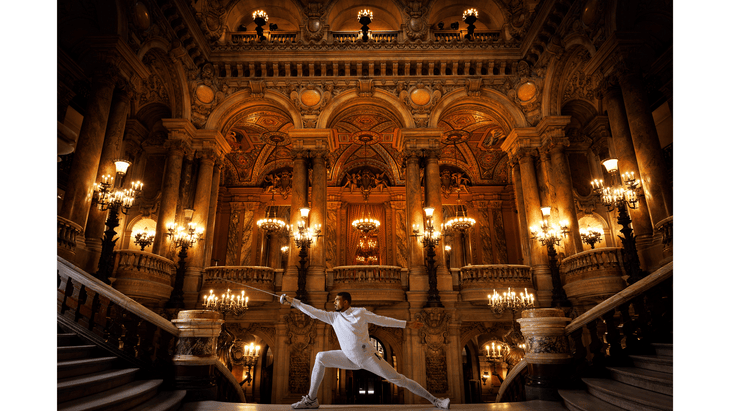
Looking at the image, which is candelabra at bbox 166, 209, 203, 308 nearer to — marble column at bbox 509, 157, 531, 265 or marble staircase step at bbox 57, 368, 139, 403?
marble staircase step at bbox 57, 368, 139, 403

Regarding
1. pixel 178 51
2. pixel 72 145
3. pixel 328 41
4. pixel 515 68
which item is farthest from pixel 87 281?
pixel 515 68

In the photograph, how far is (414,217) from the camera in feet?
43.9

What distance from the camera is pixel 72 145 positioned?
39.8 ft

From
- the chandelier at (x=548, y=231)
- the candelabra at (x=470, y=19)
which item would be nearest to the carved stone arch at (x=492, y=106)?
the candelabra at (x=470, y=19)

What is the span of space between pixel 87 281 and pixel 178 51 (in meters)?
9.80

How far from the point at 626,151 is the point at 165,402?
38.4ft

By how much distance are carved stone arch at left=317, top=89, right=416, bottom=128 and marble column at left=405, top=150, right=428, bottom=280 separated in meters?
1.43

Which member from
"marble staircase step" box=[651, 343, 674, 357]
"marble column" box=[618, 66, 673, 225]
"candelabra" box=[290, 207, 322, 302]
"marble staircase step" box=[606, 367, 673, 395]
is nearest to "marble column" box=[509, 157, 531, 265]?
"marble column" box=[618, 66, 673, 225]

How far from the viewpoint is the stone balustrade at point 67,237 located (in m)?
8.30

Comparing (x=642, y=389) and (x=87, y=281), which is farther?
(x=87, y=281)

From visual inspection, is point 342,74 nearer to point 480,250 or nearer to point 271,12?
point 271,12

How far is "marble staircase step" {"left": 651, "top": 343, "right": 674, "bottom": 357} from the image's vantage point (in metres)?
5.24

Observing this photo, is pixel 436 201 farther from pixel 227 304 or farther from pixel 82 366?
pixel 82 366

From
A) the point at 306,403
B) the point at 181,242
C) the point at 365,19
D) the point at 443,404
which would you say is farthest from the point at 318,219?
the point at 443,404
